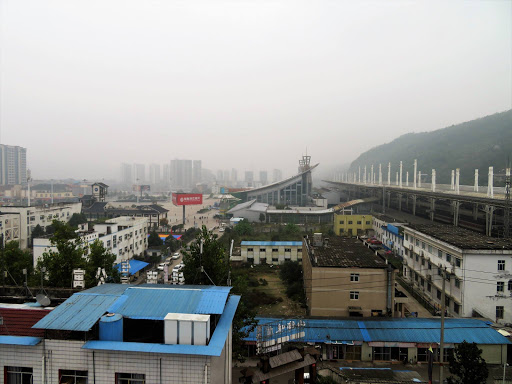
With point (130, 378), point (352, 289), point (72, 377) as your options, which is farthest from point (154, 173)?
point (130, 378)

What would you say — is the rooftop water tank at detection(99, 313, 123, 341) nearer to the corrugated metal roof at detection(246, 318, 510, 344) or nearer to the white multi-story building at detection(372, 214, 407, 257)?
the corrugated metal roof at detection(246, 318, 510, 344)

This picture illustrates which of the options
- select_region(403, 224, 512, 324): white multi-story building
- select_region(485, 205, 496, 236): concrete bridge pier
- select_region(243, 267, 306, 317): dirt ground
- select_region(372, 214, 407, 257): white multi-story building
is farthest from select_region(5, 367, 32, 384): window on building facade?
select_region(485, 205, 496, 236): concrete bridge pier

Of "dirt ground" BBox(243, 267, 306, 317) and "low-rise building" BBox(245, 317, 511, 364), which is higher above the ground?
"low-rise building" BBox(245, 317, 511, 364)

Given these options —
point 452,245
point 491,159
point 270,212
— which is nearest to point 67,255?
point 452,245

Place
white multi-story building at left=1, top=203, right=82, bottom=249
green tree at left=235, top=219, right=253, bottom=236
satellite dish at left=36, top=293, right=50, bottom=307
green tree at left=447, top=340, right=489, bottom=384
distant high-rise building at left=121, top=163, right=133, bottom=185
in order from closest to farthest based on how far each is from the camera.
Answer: satellite dish at left=36, top=293, right=50, bottom=307 < green tree at left=447, top=340, right=489, bottom=384 < white multi-story building at left=1, top=203, right=82, bottom=249 < green tree at left=235, top=219, right=253, bottom=236 < distant high-rise building at left=121, top=163, right=133, bottom=185

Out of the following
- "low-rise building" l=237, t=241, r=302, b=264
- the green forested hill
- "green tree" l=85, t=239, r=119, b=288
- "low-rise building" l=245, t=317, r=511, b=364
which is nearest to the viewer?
"low-rise building" l=245, t=317, r=511, b=364

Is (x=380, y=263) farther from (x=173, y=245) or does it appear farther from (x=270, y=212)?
(x=270, y=212)

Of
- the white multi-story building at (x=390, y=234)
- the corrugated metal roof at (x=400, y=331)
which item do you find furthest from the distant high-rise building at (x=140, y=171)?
the corrugated metal roof at (x=400, y=331)
